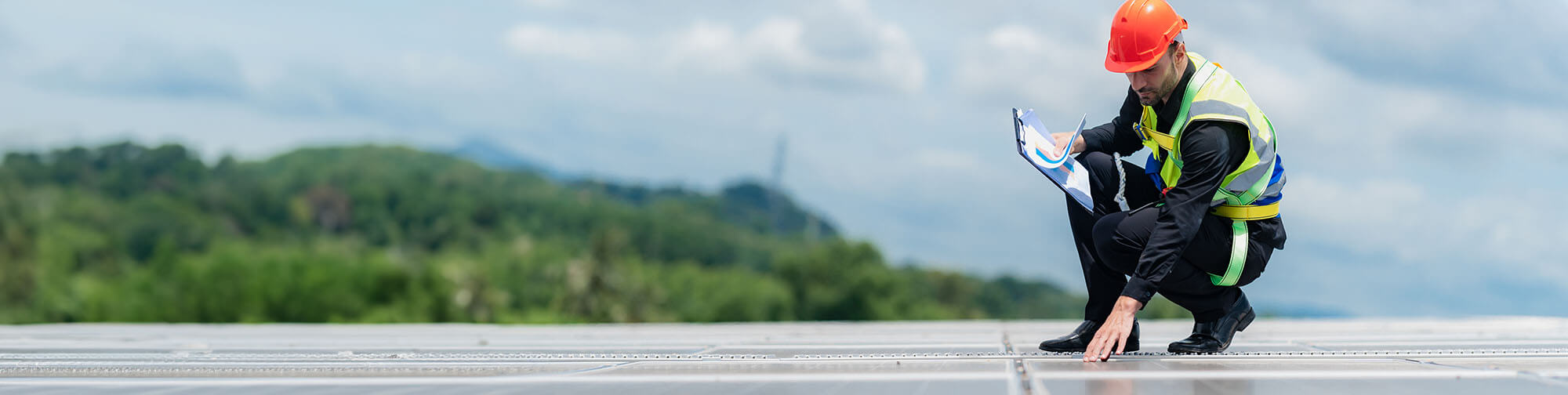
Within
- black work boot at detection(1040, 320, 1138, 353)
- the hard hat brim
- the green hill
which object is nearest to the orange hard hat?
the hard hat brim

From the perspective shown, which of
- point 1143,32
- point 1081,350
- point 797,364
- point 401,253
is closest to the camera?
point 797,364

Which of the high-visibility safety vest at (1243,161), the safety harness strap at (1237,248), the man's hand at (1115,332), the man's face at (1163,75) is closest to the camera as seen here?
the man's hand at (1115,332)

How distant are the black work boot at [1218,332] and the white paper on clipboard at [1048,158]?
0.54m

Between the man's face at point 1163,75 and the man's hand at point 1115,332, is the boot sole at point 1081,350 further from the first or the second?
the man's face at point 1163,75

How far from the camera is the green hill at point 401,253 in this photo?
65375 millimetres

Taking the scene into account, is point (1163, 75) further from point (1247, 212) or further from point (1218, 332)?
point (1218, 332)

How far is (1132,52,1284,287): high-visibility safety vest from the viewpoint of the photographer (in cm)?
336

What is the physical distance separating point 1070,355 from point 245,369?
96.1 inches

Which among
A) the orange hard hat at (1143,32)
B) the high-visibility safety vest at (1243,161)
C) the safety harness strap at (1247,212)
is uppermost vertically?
the orange hard hat at (1143,32)

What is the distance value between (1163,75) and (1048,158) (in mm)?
466

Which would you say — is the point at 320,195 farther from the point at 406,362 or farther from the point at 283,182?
the point at 406,362

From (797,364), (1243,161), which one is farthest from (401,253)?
(1243,161)

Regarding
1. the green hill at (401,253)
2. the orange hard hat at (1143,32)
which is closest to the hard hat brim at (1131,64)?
the orange hard hat at (1143,32)

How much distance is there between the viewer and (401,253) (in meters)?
108
